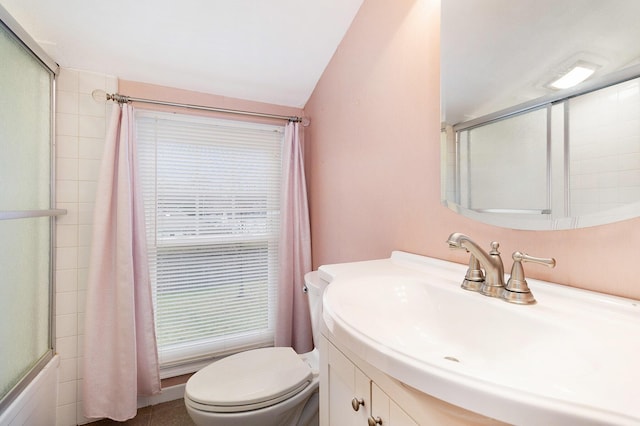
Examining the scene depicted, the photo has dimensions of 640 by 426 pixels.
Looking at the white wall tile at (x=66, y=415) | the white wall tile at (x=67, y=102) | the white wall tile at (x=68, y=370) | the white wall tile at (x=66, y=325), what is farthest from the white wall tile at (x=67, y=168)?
the white wall tile at (x=66, y=415)

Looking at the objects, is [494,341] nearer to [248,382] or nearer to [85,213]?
[248,382]

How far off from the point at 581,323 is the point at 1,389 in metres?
1.91

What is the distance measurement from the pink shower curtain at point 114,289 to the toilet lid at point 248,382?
59 cm

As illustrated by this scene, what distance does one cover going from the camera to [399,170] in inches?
46.9

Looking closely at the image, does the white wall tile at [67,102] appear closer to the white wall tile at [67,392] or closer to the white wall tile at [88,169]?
the white wall tile at [88,169]

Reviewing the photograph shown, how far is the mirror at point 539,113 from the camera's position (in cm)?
59

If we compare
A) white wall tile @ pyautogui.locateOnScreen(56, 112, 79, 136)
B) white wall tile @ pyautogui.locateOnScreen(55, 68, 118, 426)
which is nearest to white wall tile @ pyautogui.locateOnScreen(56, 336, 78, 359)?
white wall tile @ pyautogui.locateOnScreen(55, 68, 118, 426)

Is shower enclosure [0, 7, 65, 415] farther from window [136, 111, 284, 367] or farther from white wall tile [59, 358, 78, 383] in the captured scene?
window [136, 111, 284, 367]

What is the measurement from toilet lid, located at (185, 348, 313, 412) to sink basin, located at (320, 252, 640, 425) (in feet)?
1.93

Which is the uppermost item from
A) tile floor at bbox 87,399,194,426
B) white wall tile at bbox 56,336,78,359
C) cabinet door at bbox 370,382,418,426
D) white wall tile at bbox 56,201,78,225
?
white wall tile at bbox 56,201,78,225

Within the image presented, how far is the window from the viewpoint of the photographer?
5.71 feet

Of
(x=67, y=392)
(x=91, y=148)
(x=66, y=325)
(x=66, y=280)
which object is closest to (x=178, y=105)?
(x=91, y=148)

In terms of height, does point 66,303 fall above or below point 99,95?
below

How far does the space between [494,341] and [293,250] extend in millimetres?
1460
